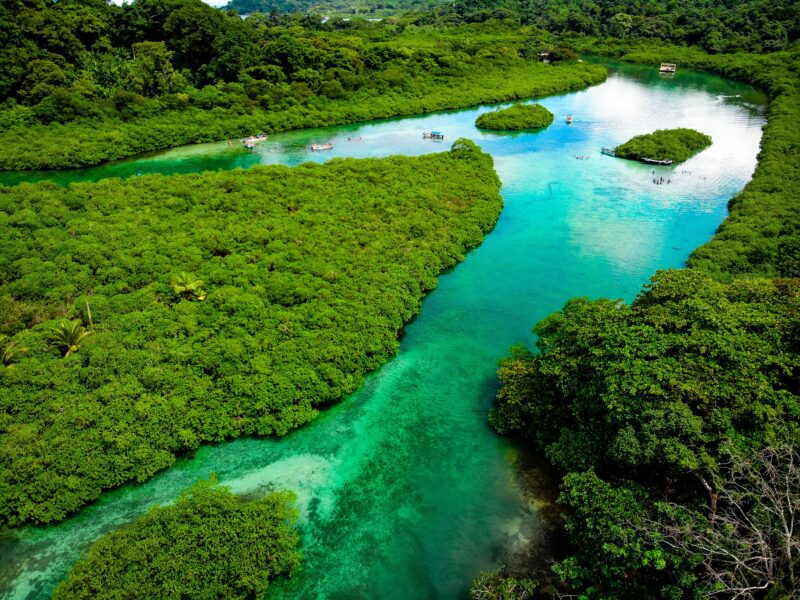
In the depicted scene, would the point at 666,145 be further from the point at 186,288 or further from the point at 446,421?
the point at 186,288

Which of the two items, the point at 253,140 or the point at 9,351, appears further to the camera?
the point at 253,140

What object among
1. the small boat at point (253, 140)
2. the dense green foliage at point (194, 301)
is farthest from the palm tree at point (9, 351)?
the small boat at point (253, 140)

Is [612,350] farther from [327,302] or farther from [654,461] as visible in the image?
[327,302]

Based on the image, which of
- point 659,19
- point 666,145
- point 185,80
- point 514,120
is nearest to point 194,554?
point 666,145

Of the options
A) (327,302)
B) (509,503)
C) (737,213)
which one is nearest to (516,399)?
(509,503)

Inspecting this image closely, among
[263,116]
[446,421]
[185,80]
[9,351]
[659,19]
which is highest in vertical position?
[185,80]

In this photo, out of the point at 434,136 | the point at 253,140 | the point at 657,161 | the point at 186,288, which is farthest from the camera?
the point at 434,136
